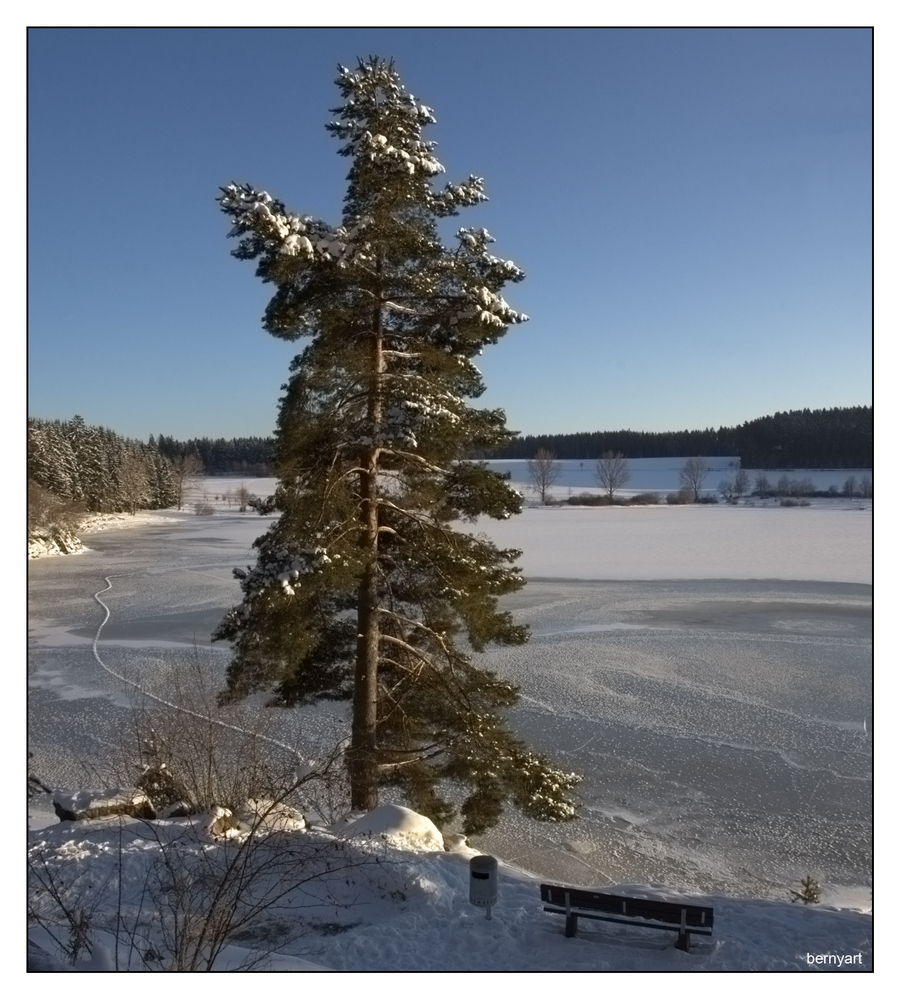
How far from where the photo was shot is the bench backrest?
17.0 feet

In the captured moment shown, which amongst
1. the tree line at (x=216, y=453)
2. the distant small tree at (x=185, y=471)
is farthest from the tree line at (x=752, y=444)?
the distant small tree at (x=185, y=471)

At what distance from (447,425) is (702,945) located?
4581mm

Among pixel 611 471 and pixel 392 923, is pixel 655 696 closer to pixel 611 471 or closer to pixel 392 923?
pixel 392 923

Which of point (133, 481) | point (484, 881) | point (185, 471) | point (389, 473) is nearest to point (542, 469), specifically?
point (185, 471)

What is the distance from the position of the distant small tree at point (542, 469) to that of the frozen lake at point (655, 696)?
3.42 metres

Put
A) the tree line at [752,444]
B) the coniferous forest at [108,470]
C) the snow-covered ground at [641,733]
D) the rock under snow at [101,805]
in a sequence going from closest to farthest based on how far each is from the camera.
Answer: the snow-covered ground at [641,733] → the rock under snow at [101,805] → the tree line at [752,444] → the coniferous forest at [108,470]

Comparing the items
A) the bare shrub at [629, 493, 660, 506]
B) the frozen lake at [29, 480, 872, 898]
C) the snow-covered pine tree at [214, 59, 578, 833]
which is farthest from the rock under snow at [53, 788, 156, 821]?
the bare shrub at [629, 493, 660, 506]

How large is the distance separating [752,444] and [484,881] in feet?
112

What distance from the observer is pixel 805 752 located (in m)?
11.6

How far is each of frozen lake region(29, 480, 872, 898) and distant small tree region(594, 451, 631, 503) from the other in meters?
10.3

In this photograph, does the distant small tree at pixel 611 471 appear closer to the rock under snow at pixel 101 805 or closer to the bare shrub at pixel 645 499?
the bare shrub at pixel 645 499

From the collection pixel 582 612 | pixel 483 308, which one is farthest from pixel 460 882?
pixel 582 612

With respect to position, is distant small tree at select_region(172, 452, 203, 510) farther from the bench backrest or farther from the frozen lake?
the bench backrest

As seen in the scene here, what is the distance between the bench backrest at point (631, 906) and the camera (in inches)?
204
